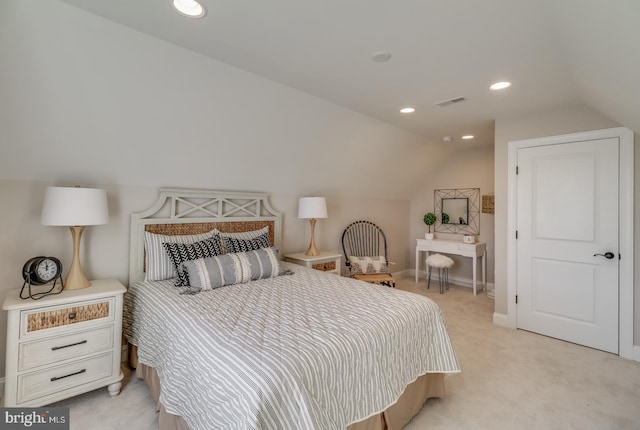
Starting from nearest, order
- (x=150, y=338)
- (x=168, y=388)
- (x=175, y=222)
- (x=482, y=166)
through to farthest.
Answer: (x=168, y=388), (x=150, y=338), (x=175, y=222), (x=482, y=166)

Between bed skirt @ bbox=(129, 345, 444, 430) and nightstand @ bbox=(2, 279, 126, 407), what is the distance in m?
0.29

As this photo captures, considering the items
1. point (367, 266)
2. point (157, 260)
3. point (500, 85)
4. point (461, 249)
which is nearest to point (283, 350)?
point (157, 260)

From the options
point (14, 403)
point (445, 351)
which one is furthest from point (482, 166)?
point (14, 403)

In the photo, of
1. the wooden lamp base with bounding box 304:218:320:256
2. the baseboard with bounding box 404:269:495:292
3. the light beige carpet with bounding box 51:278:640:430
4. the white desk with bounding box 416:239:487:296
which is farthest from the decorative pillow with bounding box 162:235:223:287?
the baseboard with bounding box 404:269:495:292

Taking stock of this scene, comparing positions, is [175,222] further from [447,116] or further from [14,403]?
[447,116]

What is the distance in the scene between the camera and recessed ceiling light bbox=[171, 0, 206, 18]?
1624 mm

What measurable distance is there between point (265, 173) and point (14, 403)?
2564mm

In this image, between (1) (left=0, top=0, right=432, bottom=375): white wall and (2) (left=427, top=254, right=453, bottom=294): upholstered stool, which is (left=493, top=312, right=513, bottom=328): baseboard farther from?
(1) (left=0, top=0, right=432, bottom=375): white wall

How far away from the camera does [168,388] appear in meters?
1.54

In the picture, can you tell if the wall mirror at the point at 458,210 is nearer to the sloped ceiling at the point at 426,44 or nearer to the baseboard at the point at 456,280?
the baseboard at the point at 456,280

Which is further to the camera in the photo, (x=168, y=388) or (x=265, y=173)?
(x=265, y=173)

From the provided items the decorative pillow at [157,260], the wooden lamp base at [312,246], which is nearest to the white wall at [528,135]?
the wooden lamp base at [312,246]

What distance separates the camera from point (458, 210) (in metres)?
5.22

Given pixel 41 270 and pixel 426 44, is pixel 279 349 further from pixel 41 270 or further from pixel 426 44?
pixel 426 44
